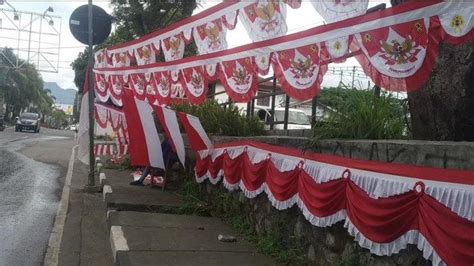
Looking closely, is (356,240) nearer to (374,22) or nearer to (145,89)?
(374,22)

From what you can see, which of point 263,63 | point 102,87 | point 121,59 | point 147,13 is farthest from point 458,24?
point 147,13

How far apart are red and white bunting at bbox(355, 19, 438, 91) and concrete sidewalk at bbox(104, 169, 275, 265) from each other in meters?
2.31

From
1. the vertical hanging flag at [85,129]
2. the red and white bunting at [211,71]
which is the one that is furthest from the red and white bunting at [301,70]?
the vertical hanging flag at [85,129]

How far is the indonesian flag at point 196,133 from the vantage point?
812 centimetres

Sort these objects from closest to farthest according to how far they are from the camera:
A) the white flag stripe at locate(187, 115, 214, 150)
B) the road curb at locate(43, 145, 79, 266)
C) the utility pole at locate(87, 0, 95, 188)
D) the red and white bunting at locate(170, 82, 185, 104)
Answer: the road curb at locate(43, 145, 79, 266), the white flag stripe at locate(187, 115, 214, 150), the red and white bunting at locate(170, 82, 185, 104), the utility pole at locate(87, 0, 95, 188)

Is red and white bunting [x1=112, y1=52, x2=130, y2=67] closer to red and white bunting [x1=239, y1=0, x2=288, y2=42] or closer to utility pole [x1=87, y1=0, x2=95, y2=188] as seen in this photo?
utility pole [x1=87, y1=0, x2=95, y2=188]

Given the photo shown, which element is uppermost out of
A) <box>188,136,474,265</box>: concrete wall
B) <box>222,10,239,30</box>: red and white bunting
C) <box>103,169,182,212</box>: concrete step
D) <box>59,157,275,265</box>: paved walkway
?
<box>222,10,239,30</box>: red and white bunting

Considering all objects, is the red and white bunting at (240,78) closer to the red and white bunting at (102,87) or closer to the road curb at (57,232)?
the road curb at (57,232)

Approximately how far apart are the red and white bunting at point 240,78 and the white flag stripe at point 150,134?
1749 mm

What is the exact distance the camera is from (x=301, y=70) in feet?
18.4

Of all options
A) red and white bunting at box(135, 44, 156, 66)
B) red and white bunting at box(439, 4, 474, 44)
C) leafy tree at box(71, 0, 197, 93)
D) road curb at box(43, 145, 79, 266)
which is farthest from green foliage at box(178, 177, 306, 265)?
leafy tree at box(71, 0, 197, 93)

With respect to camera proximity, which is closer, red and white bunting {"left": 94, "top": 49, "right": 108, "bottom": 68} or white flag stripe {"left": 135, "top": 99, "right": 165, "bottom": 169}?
white flag stripe {"left": 135, "top": 99, "right": 165, "bottom": 169}

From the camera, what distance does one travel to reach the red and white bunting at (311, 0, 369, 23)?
15.3 ft

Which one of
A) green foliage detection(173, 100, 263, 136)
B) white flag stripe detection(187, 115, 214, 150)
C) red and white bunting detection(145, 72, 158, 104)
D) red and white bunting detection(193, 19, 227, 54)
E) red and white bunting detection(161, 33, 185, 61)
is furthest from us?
red and white bunting detection(145, 72, 158, 104)
